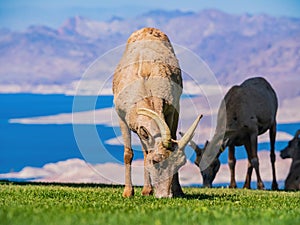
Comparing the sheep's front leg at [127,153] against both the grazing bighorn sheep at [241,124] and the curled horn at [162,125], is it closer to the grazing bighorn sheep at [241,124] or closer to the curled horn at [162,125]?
the curled horn at [162,125]

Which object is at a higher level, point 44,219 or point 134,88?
point 134,88

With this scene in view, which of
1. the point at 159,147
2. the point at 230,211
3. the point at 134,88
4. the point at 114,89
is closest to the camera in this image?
the point at 230,211

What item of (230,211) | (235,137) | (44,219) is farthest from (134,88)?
(235,137)

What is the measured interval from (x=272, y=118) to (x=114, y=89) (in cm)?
1216

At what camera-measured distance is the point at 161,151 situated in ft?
40.9

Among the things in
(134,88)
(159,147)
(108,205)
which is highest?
(134,88)

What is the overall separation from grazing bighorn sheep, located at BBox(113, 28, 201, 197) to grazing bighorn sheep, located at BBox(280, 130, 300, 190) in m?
13.5

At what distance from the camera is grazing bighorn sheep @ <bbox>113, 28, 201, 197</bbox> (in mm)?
12625

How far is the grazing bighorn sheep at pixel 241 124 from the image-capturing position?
24.2m

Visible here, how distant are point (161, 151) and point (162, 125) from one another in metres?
0.45

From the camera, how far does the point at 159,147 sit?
41.0ft

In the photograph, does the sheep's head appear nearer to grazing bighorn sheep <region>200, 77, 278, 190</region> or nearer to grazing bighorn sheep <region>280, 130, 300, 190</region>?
Answer: grazing bighorn sheep <region>200, 77, 278, 190</region>

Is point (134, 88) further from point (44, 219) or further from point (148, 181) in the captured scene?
point (44, 219)

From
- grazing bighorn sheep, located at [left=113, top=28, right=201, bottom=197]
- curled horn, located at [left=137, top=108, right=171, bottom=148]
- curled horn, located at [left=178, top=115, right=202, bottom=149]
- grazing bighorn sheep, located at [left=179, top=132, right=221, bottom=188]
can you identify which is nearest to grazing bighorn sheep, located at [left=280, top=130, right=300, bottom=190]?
grazing bighorn sheep, located at [left=179, top=132, right=221, bottom=188]
